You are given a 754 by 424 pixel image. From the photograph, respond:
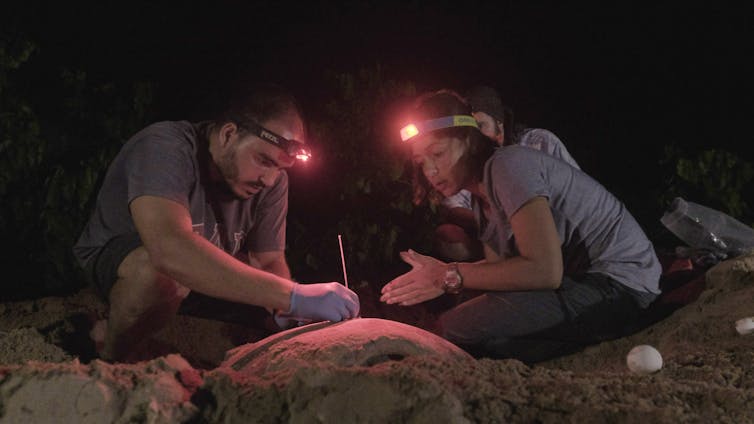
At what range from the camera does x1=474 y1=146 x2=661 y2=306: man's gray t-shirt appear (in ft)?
9.15

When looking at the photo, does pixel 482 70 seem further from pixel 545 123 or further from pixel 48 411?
pixel 48 411

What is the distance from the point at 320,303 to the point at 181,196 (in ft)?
2.48

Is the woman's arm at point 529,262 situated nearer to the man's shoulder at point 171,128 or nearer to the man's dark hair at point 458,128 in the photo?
the man's dark hair at point 458,128

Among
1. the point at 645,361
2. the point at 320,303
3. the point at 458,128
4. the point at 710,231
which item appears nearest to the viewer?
the point at 645,361

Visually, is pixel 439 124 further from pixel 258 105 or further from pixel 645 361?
pixel 645 361

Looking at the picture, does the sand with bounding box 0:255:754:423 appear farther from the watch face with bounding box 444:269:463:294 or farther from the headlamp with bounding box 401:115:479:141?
the headlamp with bounding box 401:115:479:141

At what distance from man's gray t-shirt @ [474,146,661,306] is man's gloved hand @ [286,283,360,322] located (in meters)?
0.84

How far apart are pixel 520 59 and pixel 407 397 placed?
7618 mm

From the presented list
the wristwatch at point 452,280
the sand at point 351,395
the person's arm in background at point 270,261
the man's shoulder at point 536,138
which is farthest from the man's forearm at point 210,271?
the man's shoulder at point 536,138

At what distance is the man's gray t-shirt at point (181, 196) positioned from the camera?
8.61 feet

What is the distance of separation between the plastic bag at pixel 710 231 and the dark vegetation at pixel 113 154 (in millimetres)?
1262

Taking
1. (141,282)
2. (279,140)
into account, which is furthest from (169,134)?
(141,282)

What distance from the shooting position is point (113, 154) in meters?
4.23

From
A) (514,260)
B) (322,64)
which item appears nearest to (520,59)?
(322,64)
